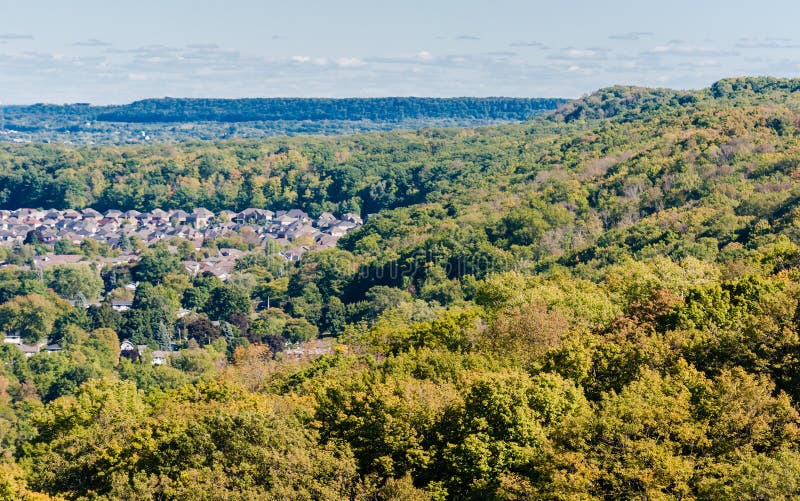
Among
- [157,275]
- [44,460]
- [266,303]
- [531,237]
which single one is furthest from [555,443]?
[157,275]

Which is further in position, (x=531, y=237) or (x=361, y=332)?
(x=531, y=237)

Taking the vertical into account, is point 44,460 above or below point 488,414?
below

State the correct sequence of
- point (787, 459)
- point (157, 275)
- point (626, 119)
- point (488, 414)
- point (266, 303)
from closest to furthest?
point (787, 459), point (488, 414), point (266, 303), point (157, 275), point (626, 119)

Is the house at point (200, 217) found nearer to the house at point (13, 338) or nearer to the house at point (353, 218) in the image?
the house at point (353, 218)

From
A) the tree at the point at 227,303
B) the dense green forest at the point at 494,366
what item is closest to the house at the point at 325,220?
the dense green forest at the point at 494,366

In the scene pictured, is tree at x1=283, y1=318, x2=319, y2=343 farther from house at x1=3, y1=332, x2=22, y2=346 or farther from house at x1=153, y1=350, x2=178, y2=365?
house at x1=3, y1=332, x2=22, y2=346

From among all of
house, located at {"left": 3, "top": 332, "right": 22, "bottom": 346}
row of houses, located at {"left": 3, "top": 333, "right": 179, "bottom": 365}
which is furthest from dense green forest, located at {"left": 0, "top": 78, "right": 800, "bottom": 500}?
row of houses, located at {"left": 3, "top": 333, "right": 179, "bottom": 365}

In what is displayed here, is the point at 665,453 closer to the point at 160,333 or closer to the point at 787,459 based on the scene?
the point at 787,459

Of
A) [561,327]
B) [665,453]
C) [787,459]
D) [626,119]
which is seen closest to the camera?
[787,459]
